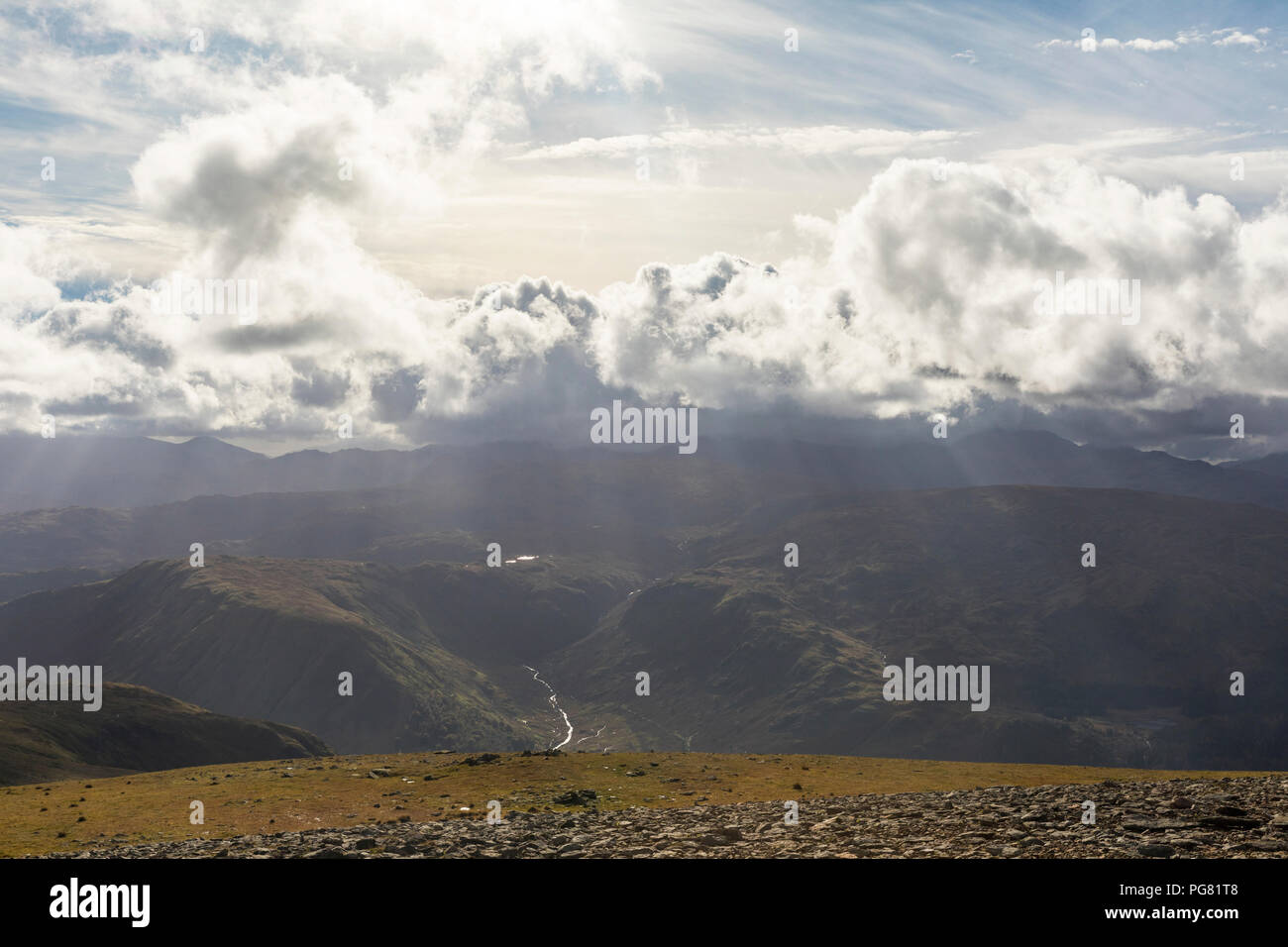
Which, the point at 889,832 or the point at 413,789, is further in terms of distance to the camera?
the point at 413,789

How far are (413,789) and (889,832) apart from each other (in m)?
60.7

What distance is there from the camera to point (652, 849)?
1537 inches

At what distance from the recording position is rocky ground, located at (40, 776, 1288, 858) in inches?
1414

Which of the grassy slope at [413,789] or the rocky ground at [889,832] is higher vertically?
the rocky ground at [889,832]

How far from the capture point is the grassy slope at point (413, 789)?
232 ft

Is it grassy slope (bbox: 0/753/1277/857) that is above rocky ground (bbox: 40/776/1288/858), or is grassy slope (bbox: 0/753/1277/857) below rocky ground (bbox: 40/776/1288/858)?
below

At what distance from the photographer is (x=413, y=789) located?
9106 centimetres

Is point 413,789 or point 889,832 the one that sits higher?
point 889,832

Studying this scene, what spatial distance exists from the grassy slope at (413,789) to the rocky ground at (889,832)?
15721 millimetres

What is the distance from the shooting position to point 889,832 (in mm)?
42219

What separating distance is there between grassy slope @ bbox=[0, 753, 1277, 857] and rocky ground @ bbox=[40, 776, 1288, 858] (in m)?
15.7
